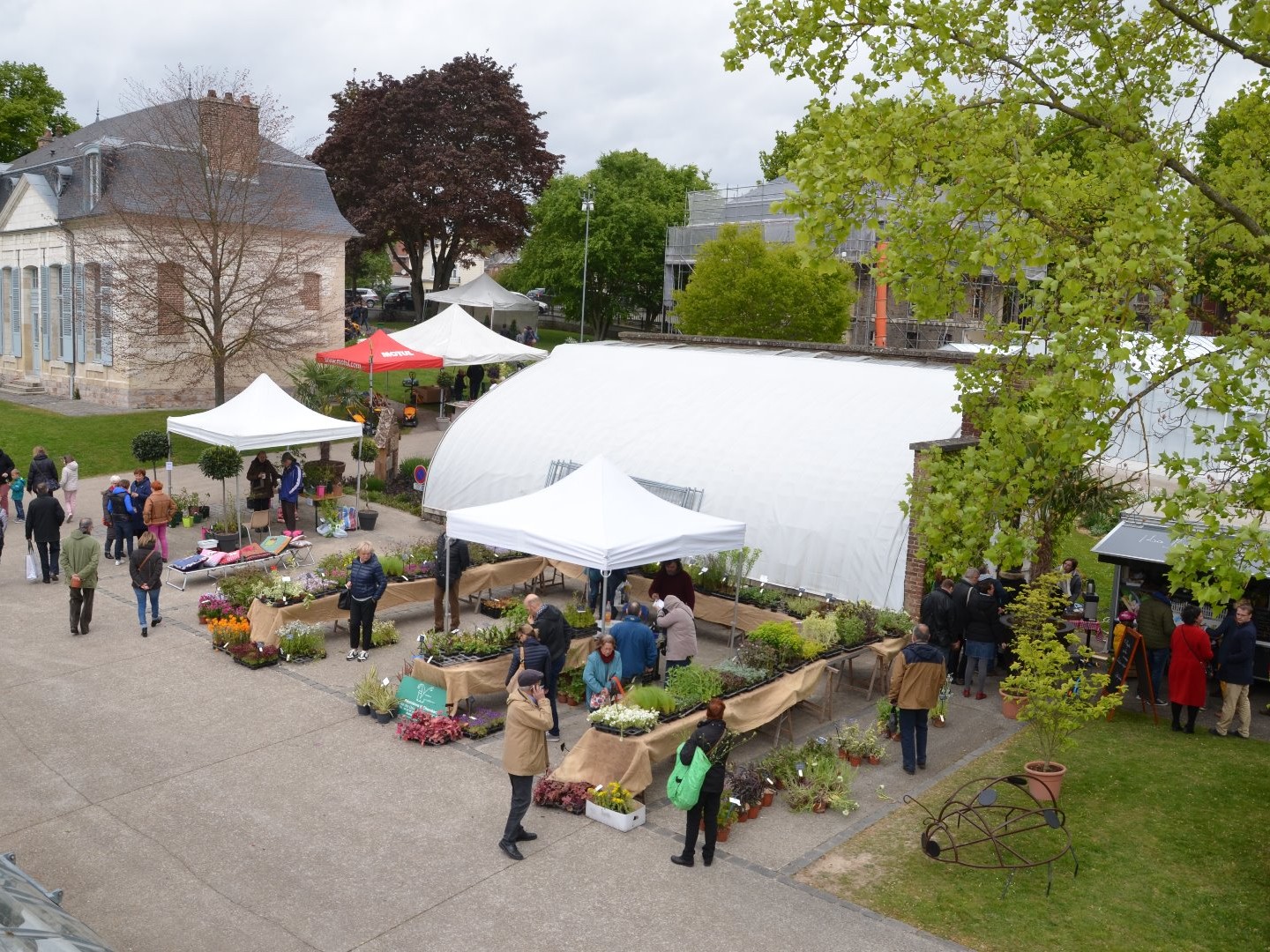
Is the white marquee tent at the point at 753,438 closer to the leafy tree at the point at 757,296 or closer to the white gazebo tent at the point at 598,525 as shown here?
the white gazebo tent at the point at 598,525

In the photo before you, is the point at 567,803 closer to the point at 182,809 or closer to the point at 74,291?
the point at 182,809

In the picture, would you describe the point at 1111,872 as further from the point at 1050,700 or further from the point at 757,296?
the point at 757,296

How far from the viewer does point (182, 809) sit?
419 inches

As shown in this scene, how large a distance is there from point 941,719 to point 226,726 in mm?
8639

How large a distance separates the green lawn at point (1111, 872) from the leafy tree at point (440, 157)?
42.3 meters

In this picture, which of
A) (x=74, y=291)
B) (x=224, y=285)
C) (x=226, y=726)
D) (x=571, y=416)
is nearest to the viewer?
(x=226, y=726)

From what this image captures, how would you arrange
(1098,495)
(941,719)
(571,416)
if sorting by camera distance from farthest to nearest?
1. (571,416)
2. (1098,495)
3. (941,719)

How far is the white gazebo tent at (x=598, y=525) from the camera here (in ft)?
45.8

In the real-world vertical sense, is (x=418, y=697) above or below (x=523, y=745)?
below

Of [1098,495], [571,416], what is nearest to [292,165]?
[571,416]

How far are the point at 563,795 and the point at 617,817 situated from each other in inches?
28.0

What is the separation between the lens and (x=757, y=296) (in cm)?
3666

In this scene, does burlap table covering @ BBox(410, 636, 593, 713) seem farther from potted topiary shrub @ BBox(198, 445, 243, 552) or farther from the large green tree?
potted topiary shrub @ BBox(198, 445, 243, 552)

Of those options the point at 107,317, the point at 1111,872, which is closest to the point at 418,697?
the point at 1111,872
